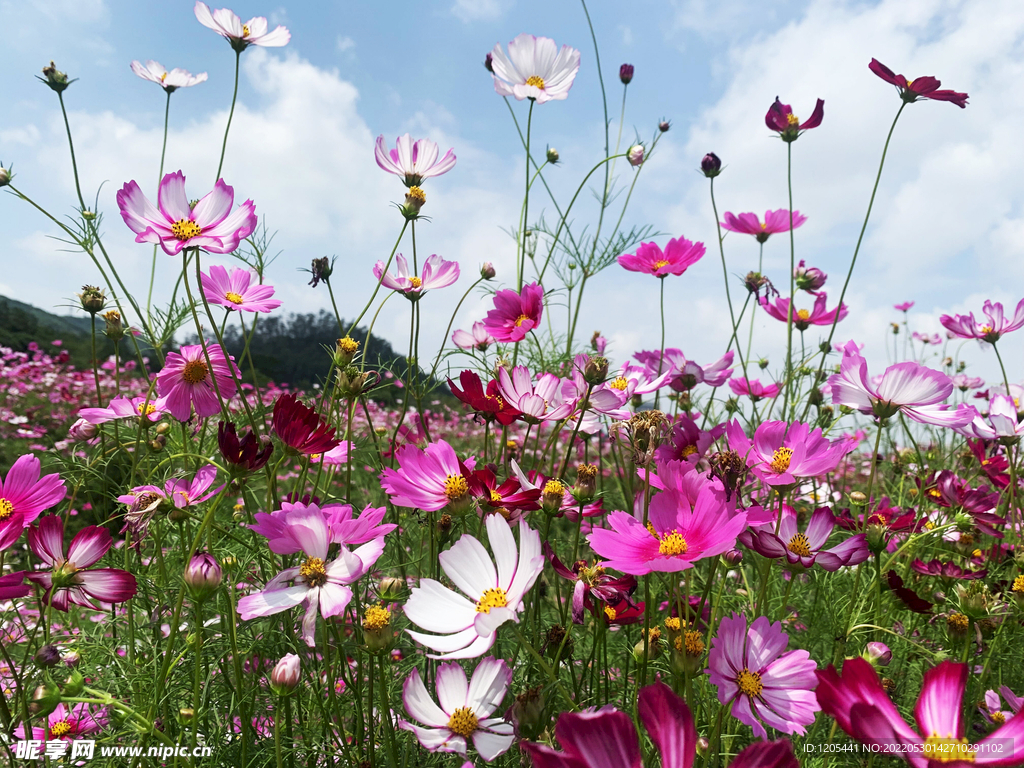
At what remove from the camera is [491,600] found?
1.75 ft

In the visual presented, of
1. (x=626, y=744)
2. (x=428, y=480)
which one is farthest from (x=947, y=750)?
(x=428, y=480)

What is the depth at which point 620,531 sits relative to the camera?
0.55 metres

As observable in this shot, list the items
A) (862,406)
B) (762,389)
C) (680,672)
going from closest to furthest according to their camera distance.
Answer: (680,672) → (862,406) → (762,389)

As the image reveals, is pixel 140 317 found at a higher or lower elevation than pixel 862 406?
higher

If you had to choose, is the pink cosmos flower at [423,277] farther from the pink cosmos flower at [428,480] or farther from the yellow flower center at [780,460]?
the yellow flower center at [780,460]

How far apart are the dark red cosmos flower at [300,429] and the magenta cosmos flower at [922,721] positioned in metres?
0.48

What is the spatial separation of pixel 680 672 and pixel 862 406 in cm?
49

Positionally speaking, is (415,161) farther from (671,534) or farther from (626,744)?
(626,744)

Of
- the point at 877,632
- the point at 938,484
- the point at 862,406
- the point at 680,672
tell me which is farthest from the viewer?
the point at 938,484

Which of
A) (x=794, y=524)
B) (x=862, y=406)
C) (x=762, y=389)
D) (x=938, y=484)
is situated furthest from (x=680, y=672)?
(x=762, y=389)

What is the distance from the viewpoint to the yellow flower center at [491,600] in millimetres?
527

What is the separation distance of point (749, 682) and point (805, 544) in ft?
0.67

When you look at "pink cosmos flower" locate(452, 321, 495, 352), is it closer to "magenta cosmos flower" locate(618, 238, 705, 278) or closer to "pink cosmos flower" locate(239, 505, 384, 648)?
"magenta cosmos flower" locate(618, 238, 705, 278)

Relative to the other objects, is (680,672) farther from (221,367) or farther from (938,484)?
(938,484)
